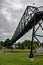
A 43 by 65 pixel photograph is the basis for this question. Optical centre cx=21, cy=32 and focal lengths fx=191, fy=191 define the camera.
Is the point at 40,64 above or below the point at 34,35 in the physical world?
below

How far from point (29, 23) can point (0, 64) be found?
16.5m

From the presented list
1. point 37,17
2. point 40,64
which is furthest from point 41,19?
point 40,64

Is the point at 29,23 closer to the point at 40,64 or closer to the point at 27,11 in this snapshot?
the point at 27,11

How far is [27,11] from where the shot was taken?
44.0m

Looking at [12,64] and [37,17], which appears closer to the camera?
[12,64]

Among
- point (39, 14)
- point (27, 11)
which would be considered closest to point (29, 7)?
point (27, 11)

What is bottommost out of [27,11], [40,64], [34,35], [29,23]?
[40,64]

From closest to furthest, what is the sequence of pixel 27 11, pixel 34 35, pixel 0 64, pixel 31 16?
1. pixel 0 64
2. pixel 34 35
3. pixel 31 16
4. pixel 27 11

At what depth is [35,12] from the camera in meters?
38.4

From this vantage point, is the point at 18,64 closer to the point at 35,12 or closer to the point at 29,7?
the point at 35,12

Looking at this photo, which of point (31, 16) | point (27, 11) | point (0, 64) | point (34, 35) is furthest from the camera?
point (27, 11)

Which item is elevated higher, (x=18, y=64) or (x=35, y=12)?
(x=35, y=12)

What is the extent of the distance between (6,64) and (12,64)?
88 cm

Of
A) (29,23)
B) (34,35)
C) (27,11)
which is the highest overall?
(27,11)
